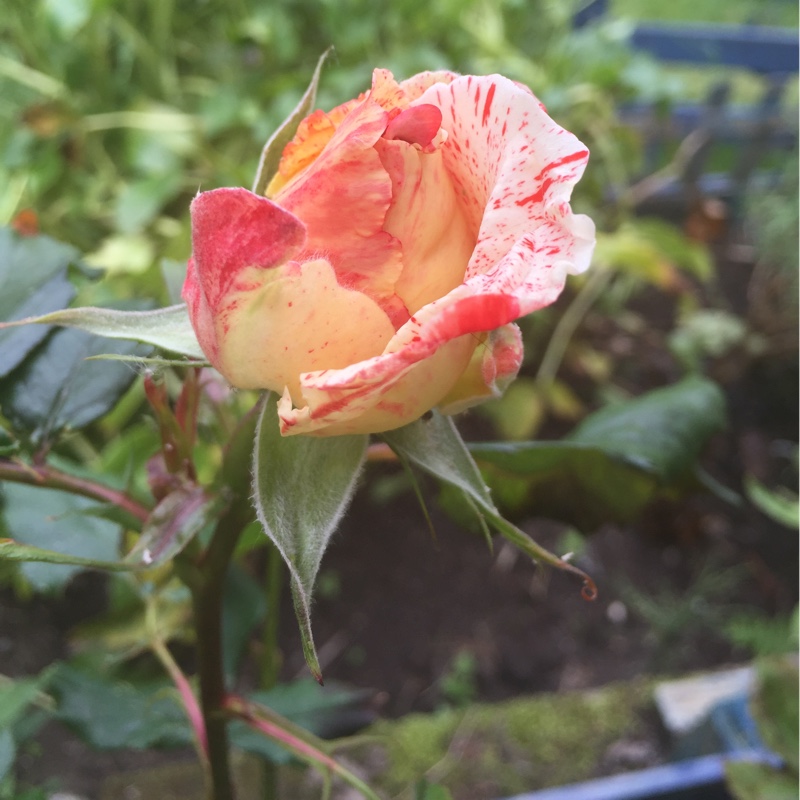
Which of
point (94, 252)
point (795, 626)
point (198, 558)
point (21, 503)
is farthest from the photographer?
point (94, 252)

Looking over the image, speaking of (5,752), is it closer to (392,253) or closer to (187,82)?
(392,253)

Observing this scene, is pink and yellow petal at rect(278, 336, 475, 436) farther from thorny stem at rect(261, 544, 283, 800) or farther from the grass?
the grass

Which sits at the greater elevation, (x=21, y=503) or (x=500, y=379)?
(x=500, y=379)

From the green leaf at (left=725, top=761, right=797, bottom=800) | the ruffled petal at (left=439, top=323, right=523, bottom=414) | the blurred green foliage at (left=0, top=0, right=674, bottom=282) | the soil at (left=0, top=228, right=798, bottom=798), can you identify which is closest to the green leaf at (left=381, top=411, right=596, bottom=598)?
the ruffled petal at (left=439, top=323, right=523, bottom=414)

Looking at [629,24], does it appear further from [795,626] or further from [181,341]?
[181,341]

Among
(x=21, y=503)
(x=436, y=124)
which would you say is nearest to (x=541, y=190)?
(x=436, y=124)
